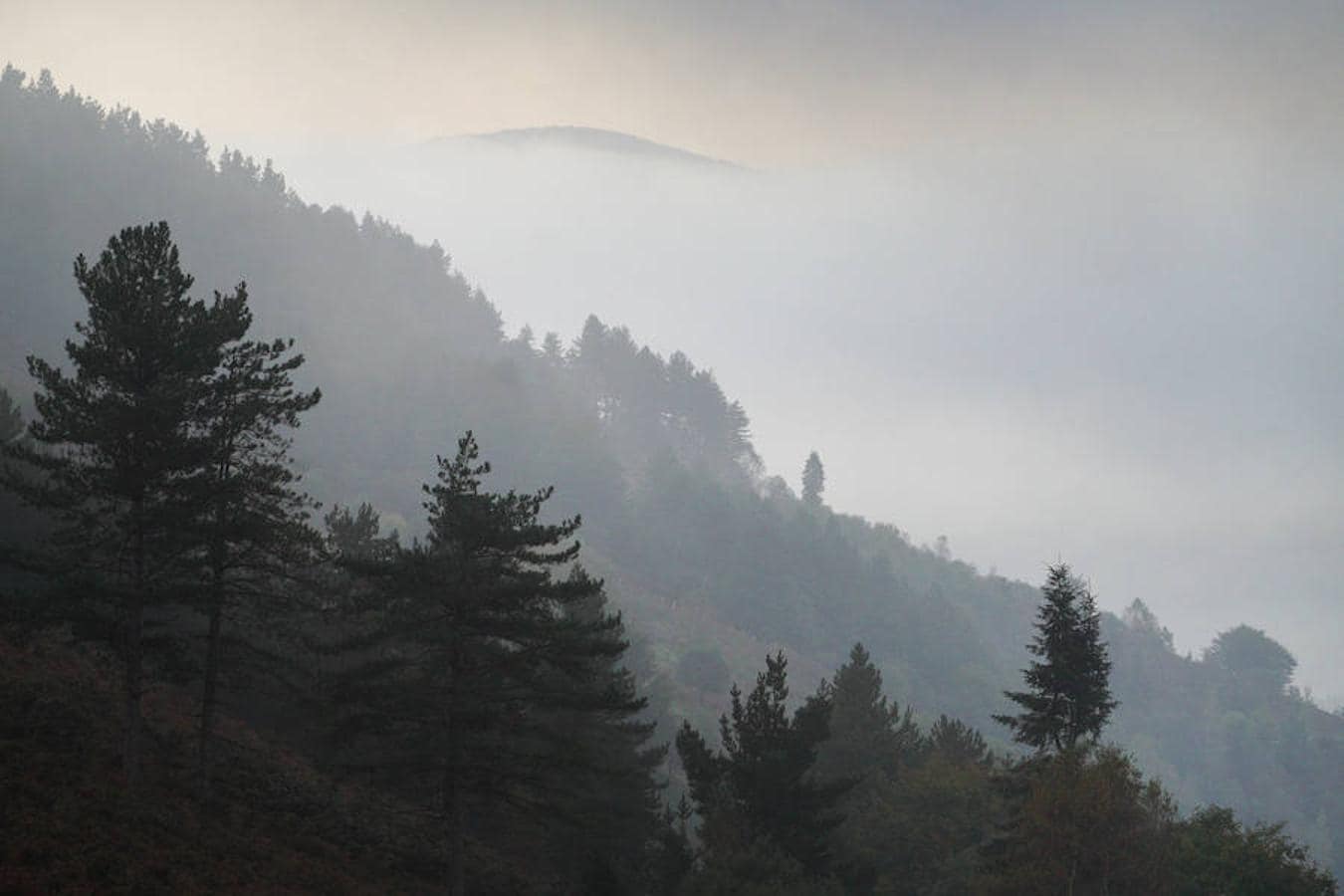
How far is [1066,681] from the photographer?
33000 millimetres

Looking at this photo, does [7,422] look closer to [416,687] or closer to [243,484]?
[243,484]

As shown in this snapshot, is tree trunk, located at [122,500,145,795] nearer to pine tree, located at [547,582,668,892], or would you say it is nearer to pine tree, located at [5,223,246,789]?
pine tree, located at [5,223,246,789]

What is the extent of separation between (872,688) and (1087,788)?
19215 mm

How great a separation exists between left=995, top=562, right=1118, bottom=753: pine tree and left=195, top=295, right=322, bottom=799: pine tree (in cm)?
2445

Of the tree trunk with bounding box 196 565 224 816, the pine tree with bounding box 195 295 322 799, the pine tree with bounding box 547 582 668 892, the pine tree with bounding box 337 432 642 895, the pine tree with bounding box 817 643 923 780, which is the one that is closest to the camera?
the pine tree with bounding box 195 295 322 799

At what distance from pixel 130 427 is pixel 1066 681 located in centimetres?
2985

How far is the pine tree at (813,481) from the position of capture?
537ft

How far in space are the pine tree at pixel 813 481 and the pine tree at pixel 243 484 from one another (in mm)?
140958

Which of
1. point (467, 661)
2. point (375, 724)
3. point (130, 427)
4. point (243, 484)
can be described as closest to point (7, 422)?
point (130, 427)

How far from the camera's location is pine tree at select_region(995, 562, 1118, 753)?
3288cm

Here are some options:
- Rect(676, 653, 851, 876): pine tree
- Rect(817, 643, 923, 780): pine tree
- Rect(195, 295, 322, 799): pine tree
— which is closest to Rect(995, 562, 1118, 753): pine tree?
Rect(676, 653, 851, 876): pine tree

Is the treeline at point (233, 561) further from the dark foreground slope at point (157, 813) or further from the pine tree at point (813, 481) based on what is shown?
the pine tree at point (813, 481)

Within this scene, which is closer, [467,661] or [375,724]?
[375,724]

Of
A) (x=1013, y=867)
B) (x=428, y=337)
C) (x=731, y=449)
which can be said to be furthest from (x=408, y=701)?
(x=731, y=449)
